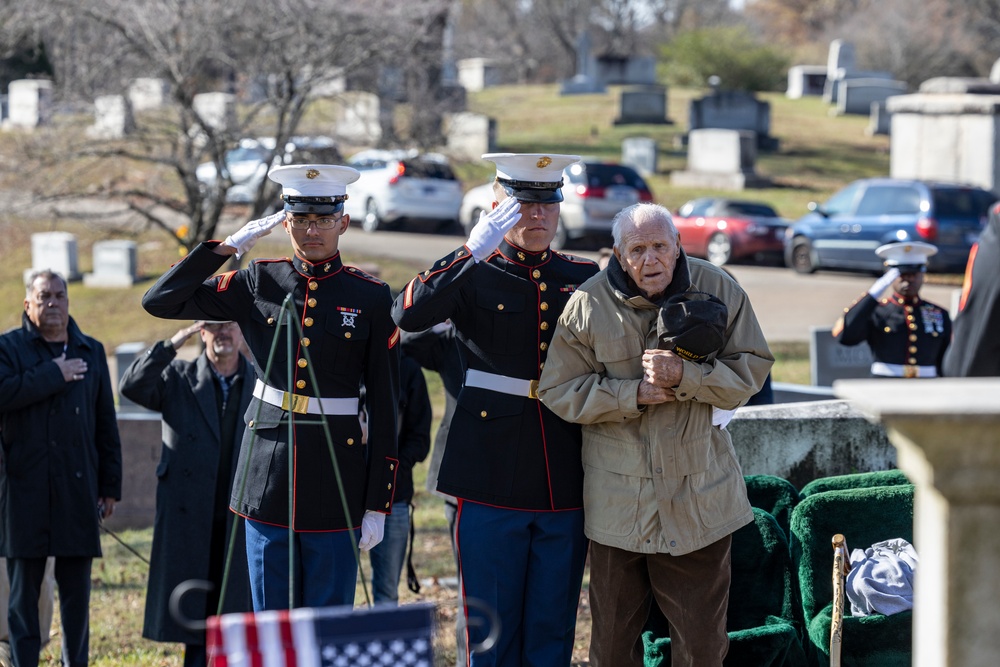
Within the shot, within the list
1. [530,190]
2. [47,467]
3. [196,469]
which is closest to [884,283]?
[530,190]

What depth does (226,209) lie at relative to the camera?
51.6ft

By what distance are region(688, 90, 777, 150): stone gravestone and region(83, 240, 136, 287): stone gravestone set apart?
19211 mm

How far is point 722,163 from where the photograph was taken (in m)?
31.2

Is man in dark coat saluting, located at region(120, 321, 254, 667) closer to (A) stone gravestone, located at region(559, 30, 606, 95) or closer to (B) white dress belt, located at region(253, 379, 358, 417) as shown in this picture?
(B) white dress belt, located at region(253, 379, 358, 417)

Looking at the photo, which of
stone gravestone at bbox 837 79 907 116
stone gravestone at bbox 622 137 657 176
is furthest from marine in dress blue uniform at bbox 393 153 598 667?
stone gravestone at bbox 837 79 907 116

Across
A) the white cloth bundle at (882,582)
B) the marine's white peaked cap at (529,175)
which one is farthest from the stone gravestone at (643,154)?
the marine's white peaked cap at (529,175)

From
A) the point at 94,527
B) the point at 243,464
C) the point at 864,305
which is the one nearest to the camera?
the point at 243,464

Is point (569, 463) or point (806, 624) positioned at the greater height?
point (569, 463)

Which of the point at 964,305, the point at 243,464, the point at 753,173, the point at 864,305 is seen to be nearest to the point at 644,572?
the point at 243,464

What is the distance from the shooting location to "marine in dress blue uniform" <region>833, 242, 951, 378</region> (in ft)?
27.8

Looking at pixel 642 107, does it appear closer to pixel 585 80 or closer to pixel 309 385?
pixel 585 80

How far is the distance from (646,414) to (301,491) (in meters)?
1.25

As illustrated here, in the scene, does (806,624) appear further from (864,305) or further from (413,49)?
(413,49)

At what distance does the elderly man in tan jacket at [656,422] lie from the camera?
4332 millimetres
